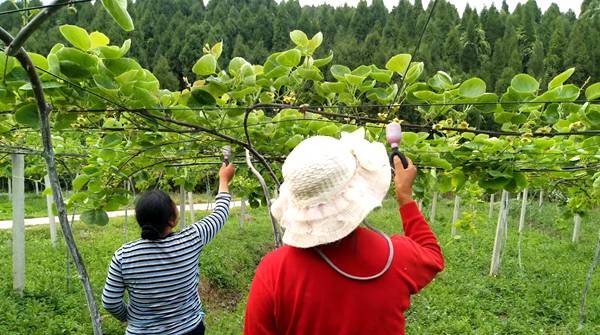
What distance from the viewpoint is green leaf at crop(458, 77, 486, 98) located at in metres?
1.49

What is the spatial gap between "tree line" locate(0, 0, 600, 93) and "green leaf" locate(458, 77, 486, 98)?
13.7m

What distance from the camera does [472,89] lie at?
59.1 inches

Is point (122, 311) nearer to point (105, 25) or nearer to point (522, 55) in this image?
point (105, 25)

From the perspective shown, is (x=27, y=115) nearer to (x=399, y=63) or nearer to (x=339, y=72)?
(x=339, y=72)

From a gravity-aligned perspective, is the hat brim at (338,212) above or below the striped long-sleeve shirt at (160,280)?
above

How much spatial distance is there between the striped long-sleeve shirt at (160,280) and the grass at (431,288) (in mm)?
3132

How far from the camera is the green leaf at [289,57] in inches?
58.9

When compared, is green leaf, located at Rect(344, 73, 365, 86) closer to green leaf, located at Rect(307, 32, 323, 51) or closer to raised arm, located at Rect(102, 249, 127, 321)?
green leaf, located at Rect(307, 32, 323, 51)

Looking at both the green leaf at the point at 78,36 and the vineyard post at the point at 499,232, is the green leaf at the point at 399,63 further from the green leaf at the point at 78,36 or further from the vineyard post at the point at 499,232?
the vineyard post at the point at 499,232

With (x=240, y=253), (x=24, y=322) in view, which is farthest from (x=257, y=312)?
(x=240, y=253)

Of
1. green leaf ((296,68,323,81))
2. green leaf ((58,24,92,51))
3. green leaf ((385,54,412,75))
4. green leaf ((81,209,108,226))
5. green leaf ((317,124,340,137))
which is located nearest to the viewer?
green leaf ((58,24,92,51))

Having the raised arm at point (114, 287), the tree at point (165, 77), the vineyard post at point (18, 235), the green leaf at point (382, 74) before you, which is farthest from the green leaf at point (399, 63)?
the tree at point (165, 77)

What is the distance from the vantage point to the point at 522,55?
28.6 m

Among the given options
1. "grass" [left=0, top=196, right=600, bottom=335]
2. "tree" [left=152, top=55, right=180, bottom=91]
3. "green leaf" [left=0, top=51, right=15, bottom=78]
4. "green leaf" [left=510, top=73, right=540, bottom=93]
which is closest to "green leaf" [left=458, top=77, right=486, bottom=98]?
"green leaf" [left=510, top=73, right=540, bottom=93]
